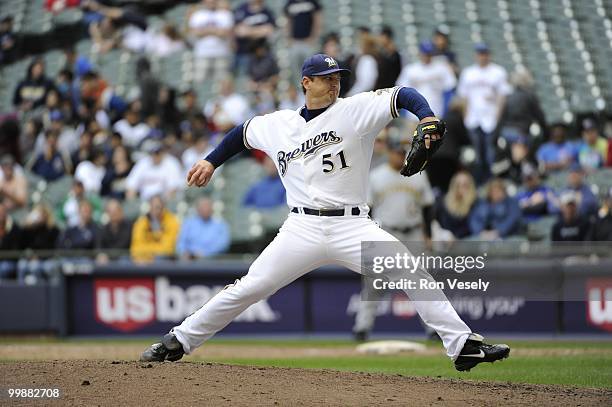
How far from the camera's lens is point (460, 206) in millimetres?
12398

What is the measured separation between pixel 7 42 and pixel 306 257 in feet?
44.2

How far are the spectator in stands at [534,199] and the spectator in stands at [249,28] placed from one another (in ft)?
17.4

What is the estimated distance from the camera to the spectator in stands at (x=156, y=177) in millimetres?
14038

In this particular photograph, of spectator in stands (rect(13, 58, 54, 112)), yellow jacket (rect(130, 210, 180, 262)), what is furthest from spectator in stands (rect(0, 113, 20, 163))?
yellow jacket (rect(130, 210, 180, 262))

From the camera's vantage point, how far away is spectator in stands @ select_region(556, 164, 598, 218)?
11898 mm

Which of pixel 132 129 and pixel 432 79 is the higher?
pixel 432 79

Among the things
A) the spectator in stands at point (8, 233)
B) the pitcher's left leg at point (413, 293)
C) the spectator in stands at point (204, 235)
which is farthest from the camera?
the spectator in stands at point (8, 233)

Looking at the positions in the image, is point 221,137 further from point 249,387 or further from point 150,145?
point 249,387

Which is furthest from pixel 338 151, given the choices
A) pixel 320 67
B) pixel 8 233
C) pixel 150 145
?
pixel 150 145

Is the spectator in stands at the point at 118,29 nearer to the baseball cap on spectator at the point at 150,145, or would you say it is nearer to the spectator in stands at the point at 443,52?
the baseball cap on spectator at the point at 150,145

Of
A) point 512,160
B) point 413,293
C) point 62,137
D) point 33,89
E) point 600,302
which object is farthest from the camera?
point 33,89

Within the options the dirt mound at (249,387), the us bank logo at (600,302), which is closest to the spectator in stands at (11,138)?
the us bank logo at (600,302)

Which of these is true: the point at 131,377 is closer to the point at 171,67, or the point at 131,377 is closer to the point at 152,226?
the point at 152,226

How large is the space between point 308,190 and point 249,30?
1005 centimetres
